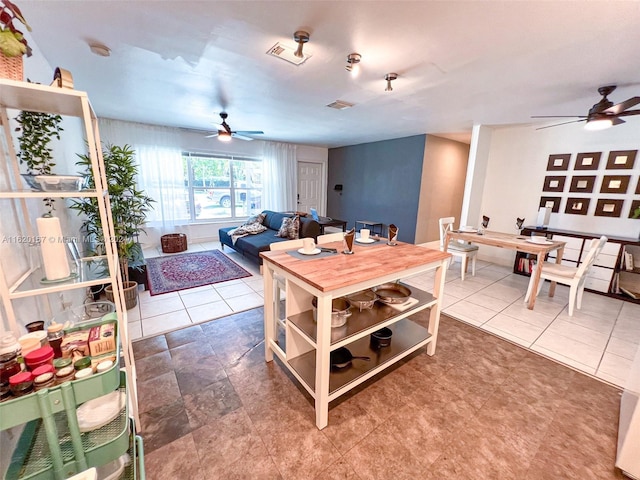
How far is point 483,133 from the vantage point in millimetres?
4258

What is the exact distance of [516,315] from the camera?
277 centimetres

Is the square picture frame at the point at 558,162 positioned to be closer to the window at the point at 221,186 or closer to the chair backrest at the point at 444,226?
the chair backrest at the point at 444,226

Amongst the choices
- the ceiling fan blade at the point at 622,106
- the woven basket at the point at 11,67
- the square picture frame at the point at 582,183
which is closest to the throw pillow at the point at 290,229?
the woven basket at the point at 11,67

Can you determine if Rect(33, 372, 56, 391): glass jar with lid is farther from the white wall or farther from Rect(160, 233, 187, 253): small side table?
the white wall

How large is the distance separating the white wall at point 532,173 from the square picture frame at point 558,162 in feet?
0.16

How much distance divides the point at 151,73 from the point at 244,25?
4.59ft

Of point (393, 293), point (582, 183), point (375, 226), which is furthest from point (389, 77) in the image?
point (375, 226)

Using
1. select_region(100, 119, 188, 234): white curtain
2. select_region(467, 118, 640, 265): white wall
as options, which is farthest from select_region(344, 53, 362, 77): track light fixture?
select_region(100, 119, 188, 234): white curtain

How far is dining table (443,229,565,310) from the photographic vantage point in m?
2.87

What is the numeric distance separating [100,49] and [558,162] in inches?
223

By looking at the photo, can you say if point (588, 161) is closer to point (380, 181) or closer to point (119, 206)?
point (380, 181)

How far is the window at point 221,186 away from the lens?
5.69m

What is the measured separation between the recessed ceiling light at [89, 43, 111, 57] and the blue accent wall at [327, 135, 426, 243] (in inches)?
192

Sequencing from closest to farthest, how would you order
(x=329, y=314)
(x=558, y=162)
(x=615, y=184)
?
(x=329, y=314), (x=615, y=184), (x=558, y=162)
